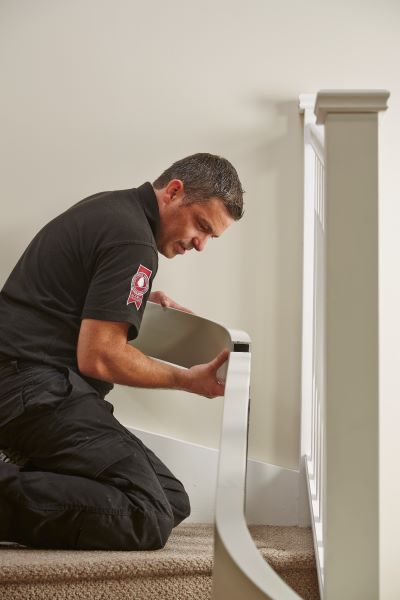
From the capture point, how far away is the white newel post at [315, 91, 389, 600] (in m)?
1.04

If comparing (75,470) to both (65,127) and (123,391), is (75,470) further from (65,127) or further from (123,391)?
(65,127)

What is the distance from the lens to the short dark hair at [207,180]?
2.06 metres

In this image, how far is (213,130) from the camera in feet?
8.72

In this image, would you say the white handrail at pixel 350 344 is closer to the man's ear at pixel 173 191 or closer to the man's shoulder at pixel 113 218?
the man's shoulder at pixel 113 218

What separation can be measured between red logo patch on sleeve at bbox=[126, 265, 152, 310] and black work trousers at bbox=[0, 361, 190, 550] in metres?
0.24

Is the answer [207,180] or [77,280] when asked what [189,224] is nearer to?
[207,180]

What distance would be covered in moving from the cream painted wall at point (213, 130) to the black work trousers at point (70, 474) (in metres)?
0.73

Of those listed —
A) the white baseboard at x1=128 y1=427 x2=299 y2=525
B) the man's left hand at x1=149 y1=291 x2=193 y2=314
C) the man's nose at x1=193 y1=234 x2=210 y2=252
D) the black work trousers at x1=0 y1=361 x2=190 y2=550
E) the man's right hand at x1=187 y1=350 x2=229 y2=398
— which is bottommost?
the white baseboard at x1=128 y1=427 x2=299 y2=525

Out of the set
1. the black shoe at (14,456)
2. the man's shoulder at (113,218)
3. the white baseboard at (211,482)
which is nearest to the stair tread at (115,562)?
the black shoe at (14,456)

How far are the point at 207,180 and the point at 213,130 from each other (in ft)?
2.14

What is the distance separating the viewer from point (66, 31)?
8.92 feet

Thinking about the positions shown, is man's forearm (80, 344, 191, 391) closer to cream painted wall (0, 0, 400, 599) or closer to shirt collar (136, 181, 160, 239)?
shirt collar (136, 181, 160, 239)

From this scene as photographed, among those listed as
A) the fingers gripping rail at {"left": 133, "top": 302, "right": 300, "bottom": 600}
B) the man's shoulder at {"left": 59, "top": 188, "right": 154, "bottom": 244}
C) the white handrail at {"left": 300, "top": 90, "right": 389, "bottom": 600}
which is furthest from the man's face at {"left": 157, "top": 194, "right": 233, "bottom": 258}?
the white handrail at {"left": 300, "top": 90, "right": 389, "bottom": 600}

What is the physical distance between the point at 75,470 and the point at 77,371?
285 mm
